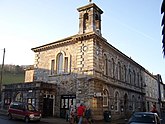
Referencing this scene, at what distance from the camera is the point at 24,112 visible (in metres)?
19.3

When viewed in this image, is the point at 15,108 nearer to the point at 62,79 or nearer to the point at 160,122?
the point at 62,79

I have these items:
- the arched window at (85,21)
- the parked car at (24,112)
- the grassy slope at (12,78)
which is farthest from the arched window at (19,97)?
the grassy slope at (12,78)

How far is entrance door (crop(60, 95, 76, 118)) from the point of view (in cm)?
2328

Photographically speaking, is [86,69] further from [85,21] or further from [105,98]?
[85,21]

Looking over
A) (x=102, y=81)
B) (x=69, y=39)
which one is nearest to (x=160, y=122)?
(x=102, y=81)

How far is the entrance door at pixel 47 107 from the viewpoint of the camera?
23.4 m

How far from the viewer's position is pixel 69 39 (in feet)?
82.6

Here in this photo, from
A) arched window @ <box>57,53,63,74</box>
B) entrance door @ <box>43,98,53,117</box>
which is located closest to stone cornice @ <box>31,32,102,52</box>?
arched window @ <box>57,53,63,74</box>

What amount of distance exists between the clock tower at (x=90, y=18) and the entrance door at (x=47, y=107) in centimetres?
906

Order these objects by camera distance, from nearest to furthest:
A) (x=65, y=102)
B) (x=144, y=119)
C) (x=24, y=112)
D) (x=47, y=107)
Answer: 1. (x=144, y=119)
2. (x=24, y=112)
3. (x=47, y=107)
4. (x=65, y=102)

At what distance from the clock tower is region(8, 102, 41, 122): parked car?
10770 millimetres

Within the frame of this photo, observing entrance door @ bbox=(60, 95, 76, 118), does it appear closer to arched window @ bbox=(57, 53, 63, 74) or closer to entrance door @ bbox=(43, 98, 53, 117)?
entrance door @ bbox=(43, 98, 53, 117)

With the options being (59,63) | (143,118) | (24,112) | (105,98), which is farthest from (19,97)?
(143,118)

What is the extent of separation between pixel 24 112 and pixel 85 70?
7.68m
